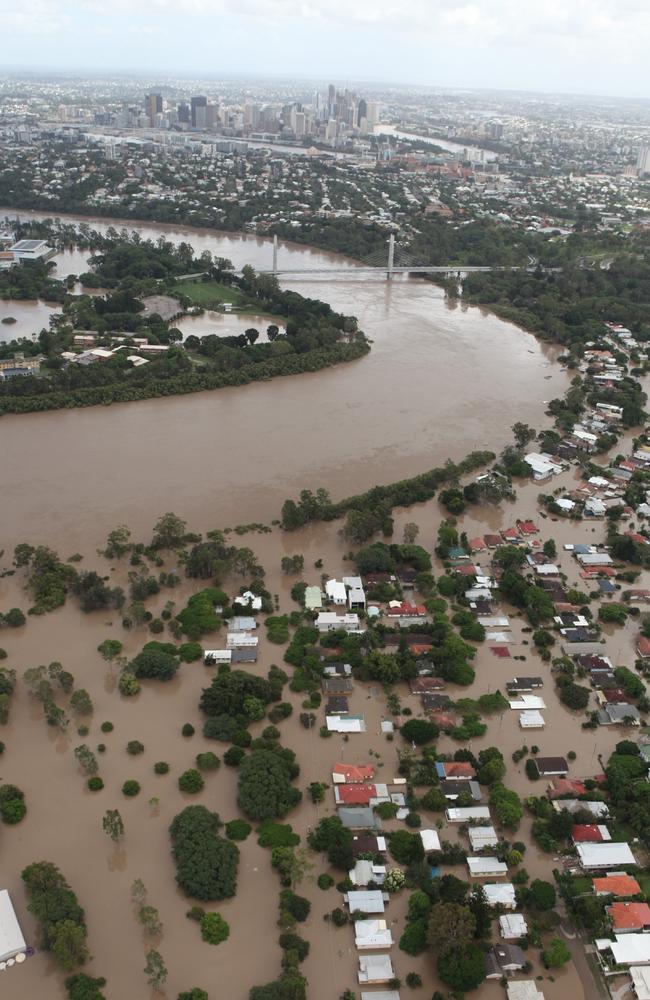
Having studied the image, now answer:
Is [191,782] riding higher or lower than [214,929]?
higher

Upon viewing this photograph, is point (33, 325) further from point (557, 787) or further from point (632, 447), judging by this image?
point (557, 787)

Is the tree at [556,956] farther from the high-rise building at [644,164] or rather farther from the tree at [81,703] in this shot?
the high-rise building at [644,164]

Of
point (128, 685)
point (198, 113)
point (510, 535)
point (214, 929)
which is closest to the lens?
point (214, 929)

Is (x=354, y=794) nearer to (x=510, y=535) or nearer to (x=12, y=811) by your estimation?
(x=12, y=811)

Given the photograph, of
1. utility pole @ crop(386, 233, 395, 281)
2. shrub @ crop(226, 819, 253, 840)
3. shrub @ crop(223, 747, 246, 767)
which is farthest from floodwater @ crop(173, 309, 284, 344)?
shrub @ crop(226, 819, 253, 840)

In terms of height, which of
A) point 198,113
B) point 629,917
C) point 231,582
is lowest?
point 629,917

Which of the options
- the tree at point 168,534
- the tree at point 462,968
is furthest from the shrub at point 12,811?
the tree at point 168,534

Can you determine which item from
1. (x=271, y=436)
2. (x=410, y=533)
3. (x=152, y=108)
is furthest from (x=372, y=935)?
(x=152, y=108)
